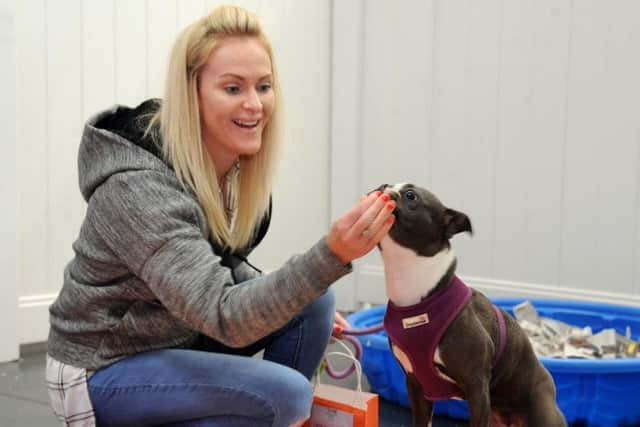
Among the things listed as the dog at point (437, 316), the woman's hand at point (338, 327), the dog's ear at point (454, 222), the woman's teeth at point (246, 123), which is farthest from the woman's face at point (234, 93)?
the woman's hand at point (338, 327)

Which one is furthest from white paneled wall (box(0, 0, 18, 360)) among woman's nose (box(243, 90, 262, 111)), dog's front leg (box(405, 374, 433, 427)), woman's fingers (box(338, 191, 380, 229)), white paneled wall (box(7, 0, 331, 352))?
woman's fingers (box(338, 191, 380, 229))

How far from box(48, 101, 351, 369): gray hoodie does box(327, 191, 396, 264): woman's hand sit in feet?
0.07

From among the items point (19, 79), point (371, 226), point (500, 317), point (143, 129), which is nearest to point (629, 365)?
point (500, 317)

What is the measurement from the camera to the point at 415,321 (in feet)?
4.11

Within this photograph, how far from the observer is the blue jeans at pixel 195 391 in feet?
3.93

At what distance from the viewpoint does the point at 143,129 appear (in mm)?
1247

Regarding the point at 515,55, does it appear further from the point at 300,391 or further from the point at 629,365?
the point at 300,391

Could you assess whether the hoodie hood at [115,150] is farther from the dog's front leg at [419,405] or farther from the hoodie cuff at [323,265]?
the dog's front leg at [419,405]

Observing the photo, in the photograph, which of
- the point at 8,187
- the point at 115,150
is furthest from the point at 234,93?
the point at 8,187

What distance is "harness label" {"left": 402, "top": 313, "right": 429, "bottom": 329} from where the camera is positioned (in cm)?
125

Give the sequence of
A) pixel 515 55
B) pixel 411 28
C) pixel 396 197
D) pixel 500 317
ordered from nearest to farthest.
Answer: pixel 396 197 → pixel 500 317 → pixel 515 55 → pixel 411 28

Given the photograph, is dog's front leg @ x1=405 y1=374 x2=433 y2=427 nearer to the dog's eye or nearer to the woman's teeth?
the dog's eye

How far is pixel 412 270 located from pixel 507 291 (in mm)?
1537

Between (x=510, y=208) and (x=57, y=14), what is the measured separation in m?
1.74
